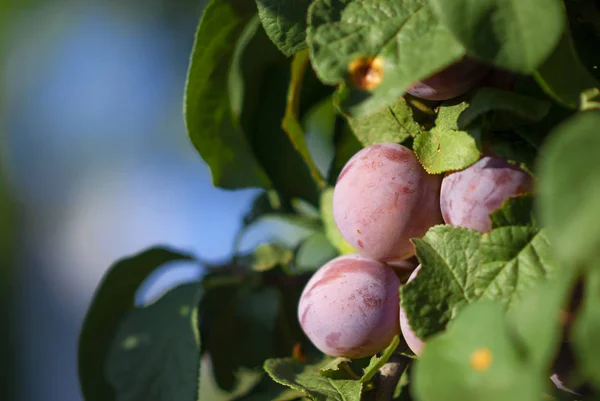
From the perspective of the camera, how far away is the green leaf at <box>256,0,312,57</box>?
364 mm

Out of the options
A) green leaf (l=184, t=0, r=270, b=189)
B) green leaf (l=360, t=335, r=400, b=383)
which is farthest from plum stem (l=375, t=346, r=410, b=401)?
green leaf (l=184, t=0, r=270, b=189)

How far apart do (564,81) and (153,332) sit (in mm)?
363

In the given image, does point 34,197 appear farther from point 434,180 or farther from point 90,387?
point 434,180

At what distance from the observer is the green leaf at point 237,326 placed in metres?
0.56

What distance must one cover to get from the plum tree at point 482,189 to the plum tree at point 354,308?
0.21ft

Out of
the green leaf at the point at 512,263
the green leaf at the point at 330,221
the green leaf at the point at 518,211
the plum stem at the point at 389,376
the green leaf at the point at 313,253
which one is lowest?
the green leaf at the point at 313,253

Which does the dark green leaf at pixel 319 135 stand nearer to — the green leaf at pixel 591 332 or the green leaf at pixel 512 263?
the green leaf at pixel 512 263

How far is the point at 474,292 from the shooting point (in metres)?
0.31

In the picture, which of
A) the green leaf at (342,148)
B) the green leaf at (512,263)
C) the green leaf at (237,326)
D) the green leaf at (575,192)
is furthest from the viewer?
the green leaf at (237,326)

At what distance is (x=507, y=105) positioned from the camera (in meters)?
0.31

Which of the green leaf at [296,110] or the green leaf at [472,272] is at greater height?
the green leaf at [296,110]

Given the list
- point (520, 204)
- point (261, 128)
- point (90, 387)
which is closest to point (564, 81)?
point (520, 204)

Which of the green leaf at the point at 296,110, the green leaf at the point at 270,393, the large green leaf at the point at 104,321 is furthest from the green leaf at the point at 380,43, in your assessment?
the large green leaf at the point at 104,321

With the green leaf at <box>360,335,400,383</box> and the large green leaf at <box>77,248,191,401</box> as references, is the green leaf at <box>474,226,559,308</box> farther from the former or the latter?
the large green leaf at <box>77,248,191,401</box>
